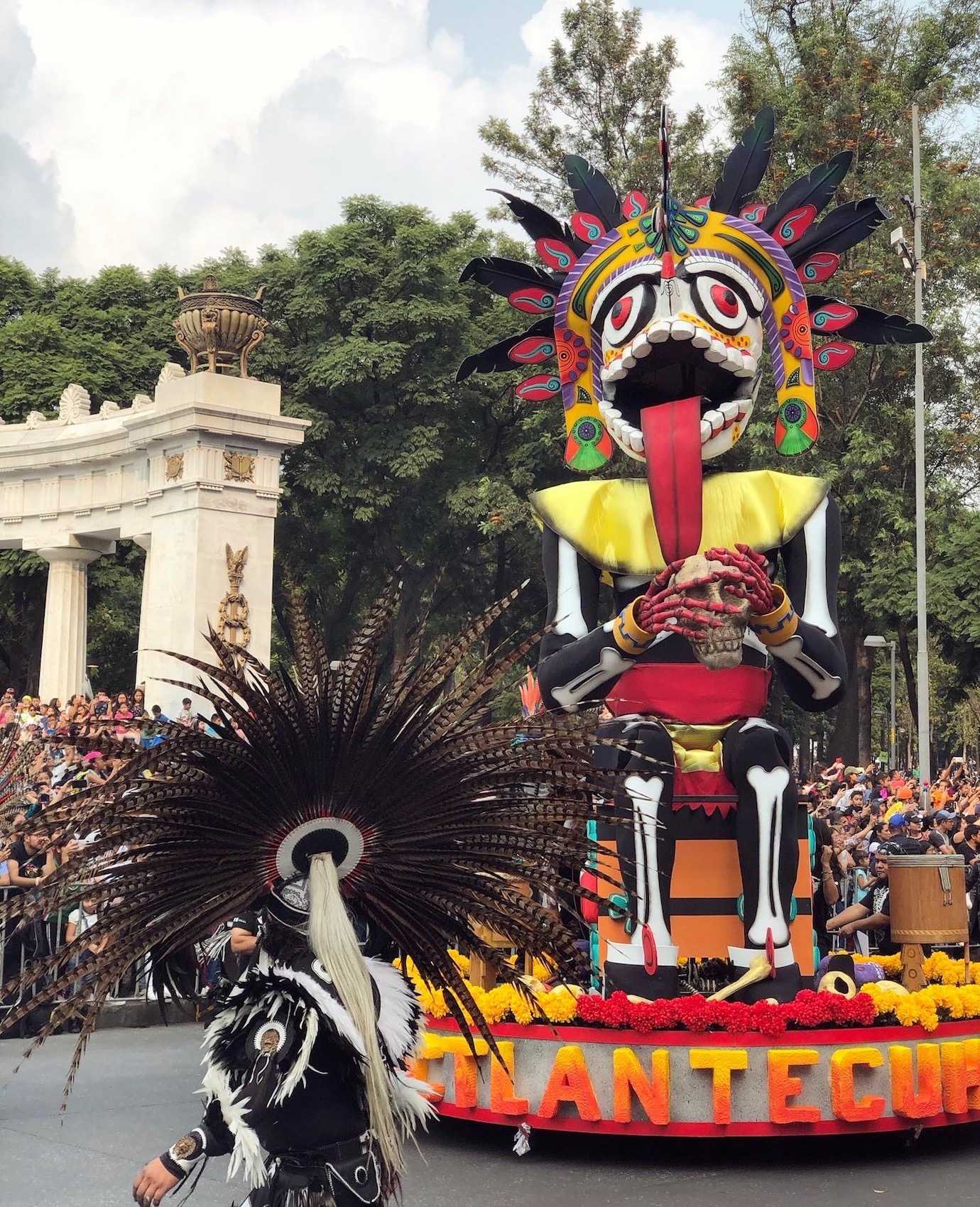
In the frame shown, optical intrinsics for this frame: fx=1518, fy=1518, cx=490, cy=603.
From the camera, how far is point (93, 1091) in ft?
26.3

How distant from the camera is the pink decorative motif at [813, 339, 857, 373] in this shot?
7.83 metres

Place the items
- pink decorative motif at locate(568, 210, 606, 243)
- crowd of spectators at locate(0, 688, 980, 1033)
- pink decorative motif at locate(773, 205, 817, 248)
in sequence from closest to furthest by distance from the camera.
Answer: crowd of spectators at locate(0, 688, 980, 1033) < pink decorative motif at locate(773, 205, 817, 248) < pink decorative motif at locate(568, 210, 606, 243)

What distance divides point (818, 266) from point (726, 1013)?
12.4ft

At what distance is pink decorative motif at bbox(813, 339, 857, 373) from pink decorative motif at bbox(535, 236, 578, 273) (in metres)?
1.36

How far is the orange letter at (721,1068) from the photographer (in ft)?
19.5

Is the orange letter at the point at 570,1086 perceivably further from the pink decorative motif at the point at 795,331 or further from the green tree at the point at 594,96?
the green tree at the point at 594,96

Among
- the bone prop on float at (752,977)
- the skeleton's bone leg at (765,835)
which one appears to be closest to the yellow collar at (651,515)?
the skeleton's bone leg at (765,835)

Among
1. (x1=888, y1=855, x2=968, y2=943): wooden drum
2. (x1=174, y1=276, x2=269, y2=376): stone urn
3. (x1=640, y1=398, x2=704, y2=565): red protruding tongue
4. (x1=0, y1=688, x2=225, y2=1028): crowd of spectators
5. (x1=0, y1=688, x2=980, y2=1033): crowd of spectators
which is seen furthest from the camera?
(x1=174, y1=276, x2=269, y2=376): stone urn

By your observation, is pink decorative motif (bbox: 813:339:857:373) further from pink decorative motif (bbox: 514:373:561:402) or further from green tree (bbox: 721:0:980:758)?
green tree (bbox: 721:0:980:758)

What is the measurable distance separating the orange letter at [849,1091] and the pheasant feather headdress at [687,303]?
9.10ft

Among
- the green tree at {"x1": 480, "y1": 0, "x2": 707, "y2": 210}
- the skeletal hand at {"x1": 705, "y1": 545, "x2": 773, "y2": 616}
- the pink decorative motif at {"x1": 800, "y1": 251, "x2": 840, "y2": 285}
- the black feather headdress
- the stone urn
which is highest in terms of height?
the green tree at {"x1": 480, "y1": 0, "x2": 707, "y2": 210}

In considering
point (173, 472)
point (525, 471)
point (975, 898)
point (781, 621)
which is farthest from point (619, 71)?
point (781, 621)

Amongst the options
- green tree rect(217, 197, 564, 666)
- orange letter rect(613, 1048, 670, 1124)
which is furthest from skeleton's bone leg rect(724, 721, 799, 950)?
green tree rect(217, 197, 564, 666)

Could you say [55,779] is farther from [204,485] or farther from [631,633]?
[204,485]
